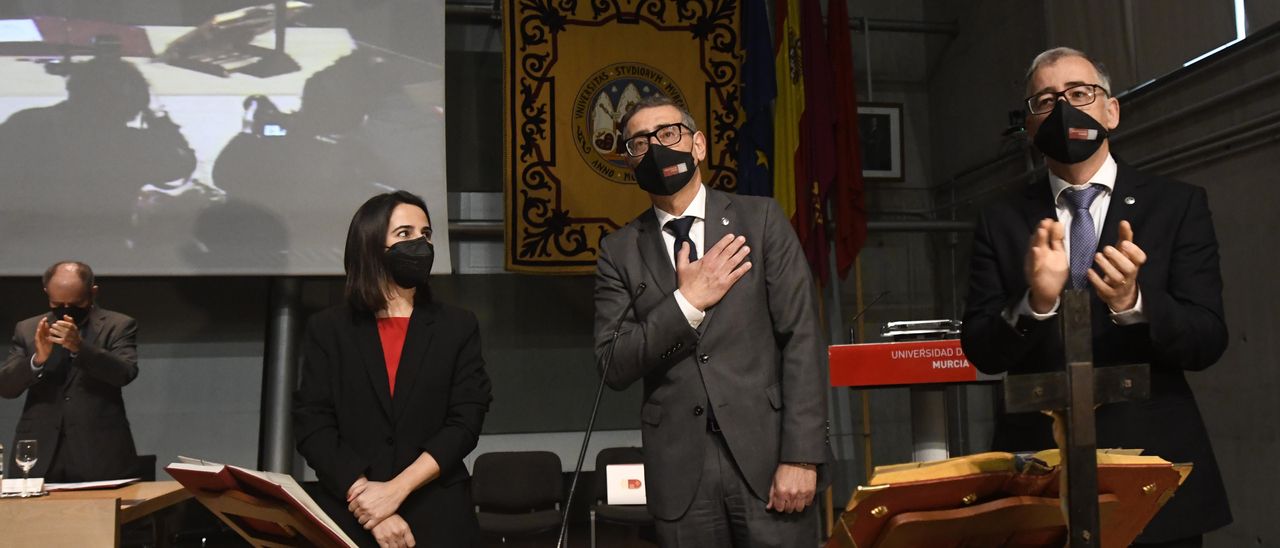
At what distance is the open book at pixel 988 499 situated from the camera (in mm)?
1256

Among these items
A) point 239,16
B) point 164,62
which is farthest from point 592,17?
point 164,62

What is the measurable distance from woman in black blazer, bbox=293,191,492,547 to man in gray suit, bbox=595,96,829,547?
1.42 ft

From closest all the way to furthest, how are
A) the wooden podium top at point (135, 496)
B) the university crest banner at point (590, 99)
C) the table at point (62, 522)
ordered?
the table at point (62, 522) < the wooden podium top at point (135, 496) < the university crest banner at point (590, 99)

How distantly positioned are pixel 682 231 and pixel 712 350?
315 millimetres

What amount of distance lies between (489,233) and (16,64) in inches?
113

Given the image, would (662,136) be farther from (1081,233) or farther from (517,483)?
(517,483)

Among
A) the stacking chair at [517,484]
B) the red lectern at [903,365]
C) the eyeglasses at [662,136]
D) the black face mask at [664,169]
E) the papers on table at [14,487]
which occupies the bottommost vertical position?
the stacking chair at [517,484]

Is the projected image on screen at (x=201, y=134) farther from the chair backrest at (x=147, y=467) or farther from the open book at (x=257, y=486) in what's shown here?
the open book at (x=257, y=486)

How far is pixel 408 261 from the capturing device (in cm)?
241

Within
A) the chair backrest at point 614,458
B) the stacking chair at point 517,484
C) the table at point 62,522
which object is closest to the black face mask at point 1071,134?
the table at point 62,522

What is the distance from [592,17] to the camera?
245 inches

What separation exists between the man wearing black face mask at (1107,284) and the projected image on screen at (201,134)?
423 centimetres

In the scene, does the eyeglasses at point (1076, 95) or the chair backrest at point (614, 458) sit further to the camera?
the chair backrest at point (614, 458)

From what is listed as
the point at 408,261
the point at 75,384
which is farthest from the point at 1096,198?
the point at 75,384
